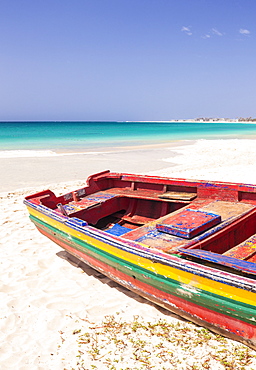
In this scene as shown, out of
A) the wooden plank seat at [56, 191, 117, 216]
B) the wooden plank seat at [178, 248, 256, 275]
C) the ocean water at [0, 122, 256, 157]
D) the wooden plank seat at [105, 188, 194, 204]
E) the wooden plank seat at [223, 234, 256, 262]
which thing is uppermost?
the ocean water at [0, 122, 256, 157]

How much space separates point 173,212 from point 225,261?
6.55 feet

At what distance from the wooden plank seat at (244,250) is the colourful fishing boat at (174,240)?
0.01m

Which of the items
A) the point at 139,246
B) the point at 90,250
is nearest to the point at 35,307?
the point at 90,250

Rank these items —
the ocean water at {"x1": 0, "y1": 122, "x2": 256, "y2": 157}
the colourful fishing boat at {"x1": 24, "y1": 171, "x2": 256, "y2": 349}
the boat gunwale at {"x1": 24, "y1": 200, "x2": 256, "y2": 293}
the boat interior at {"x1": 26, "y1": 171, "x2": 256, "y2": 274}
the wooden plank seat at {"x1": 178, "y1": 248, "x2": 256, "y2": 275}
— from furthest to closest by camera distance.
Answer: the ocean water at {"x1": 0, "y1": 122, "x2": 256, "y2": 157} < the boat interior at {"x1": 26, "y1": 171, "x2": 256, "y2": 274} < the wooden plank seat at {"x1": 178, "y1": 248, "x2": 256, "y2": 275} < the colourful fishing boat at {"x1": 24, "y1": 171, "x2": 256, "y2": 349} < the boat gunwale at {"x1": 24, "y1": 200, "x2": 256, "y2": 293}

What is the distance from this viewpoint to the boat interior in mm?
4137

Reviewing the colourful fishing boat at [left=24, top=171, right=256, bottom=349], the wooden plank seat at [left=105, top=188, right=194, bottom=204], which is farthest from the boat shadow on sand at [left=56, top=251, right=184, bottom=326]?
the wooden plank seat at [left=105, top=188, right=194, bottom=204]

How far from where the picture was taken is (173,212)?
5.27 m

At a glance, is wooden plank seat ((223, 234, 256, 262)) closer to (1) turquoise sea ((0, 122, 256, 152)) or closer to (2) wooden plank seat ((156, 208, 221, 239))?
(2) wooden plank seat ((156, 208, 221, 239))

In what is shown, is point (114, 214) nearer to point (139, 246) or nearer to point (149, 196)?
point (149, 196)

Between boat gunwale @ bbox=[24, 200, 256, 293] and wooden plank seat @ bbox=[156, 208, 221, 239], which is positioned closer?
boat gunwale @ bbox=[24, 200, 256, 293]

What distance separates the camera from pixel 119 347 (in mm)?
3393

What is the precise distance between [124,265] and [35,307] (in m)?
1.37

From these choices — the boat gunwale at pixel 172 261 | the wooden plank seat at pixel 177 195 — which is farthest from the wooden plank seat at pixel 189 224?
the wooden plank seat at pixel 177 195

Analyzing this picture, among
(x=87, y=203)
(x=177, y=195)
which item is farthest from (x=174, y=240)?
(x=87, y=203)
